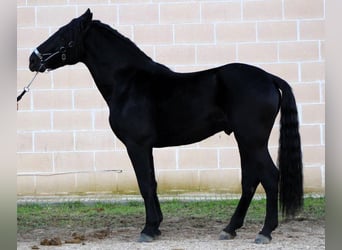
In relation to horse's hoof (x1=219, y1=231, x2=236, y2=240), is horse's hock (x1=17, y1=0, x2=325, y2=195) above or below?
above

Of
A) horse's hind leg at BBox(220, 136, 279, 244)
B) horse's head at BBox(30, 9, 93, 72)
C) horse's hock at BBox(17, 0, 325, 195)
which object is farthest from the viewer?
horse's hock at BBox(17, 0, 325, 195)

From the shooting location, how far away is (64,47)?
3.87 m

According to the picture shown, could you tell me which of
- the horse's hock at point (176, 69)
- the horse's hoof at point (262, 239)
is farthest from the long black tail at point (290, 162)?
the horse's hock at point (176, 69)

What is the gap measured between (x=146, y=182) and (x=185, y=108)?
0.60 meters

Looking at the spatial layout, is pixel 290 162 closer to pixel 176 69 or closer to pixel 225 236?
pixel 225 236

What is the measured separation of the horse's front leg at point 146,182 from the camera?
147 inches

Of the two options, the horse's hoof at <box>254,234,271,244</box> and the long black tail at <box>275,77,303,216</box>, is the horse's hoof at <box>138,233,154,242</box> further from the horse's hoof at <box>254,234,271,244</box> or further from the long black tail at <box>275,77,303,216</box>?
the long black tail at <box>275,77,303,216</box>

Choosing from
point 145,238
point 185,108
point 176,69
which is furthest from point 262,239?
point 176,69

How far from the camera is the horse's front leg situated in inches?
147

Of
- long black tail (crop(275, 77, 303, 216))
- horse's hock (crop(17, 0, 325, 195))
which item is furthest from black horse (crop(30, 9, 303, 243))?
horse's hock (crop(17, 0, 325, 195))

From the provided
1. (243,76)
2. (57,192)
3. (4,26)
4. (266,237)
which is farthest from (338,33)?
(57,192)

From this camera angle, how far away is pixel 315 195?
5.79 meters

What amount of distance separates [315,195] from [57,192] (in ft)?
9.53

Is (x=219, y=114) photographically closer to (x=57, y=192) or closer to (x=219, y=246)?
(x=219, y=246)
